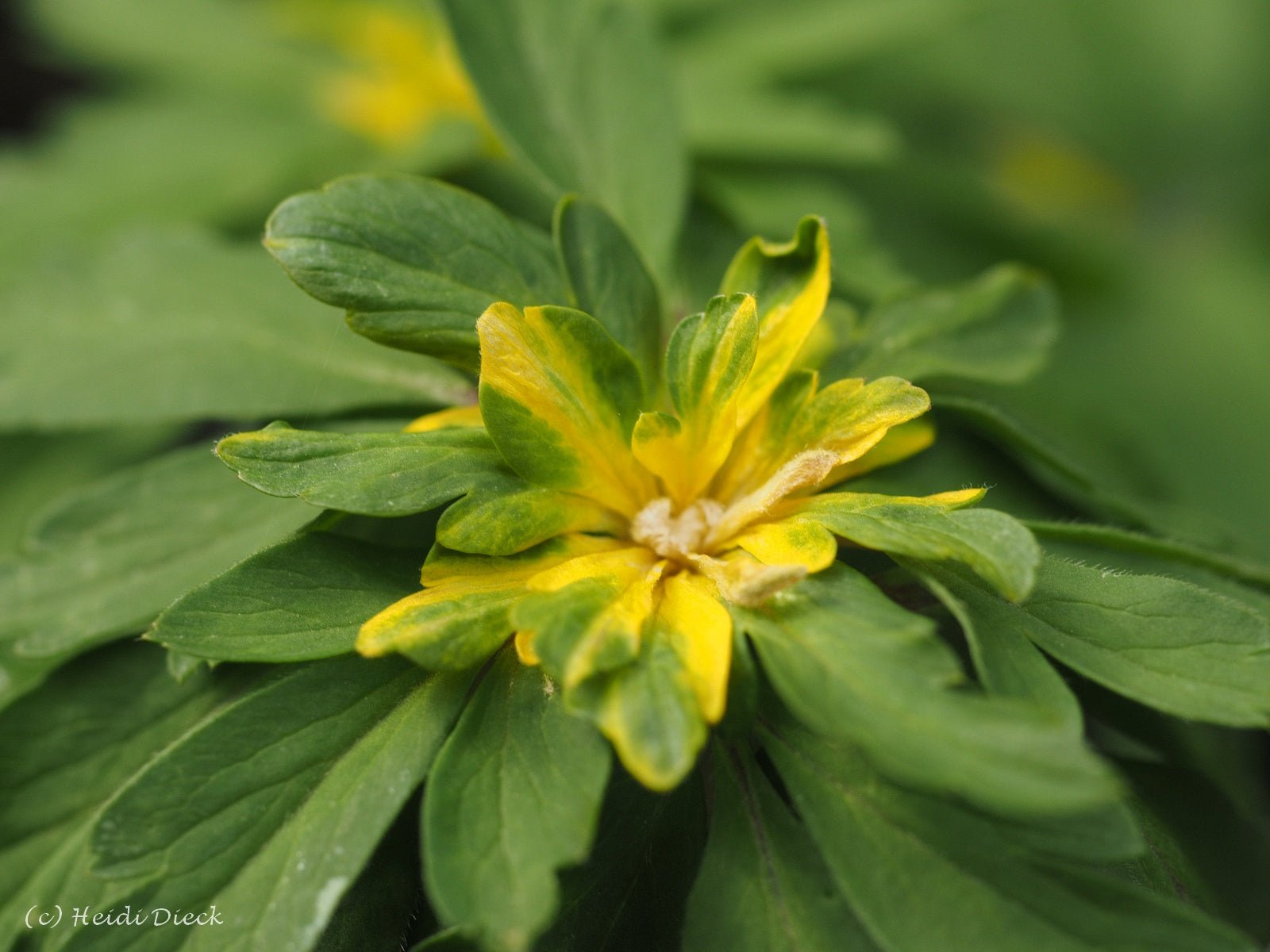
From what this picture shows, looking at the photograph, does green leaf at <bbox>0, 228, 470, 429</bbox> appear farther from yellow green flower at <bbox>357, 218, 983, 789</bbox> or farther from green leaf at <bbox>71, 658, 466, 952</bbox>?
green leaf at <bbox>71, 658, 466, 952</bbox>

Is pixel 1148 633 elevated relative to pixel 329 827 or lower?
elevated

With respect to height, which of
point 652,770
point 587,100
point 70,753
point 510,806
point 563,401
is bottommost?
point 70,753

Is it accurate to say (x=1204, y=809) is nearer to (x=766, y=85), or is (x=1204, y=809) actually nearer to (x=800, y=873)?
(x=800, y=873)

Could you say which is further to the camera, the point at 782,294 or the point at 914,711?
the point at 782,294

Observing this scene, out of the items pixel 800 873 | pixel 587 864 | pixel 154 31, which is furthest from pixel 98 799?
pixel 154 31

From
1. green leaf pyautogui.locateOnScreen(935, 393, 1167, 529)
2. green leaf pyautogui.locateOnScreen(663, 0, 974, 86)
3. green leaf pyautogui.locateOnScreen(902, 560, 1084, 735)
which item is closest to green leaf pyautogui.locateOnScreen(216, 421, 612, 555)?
green leaf pyautogui.locateOnScreen(902, 560, 1084, 735)

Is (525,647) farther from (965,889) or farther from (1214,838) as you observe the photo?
(1214,838)

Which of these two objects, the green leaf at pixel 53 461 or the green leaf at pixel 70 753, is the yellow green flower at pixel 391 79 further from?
the green leaf at pixel 70 753

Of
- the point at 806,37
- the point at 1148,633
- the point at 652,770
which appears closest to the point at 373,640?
the point at 652,770
